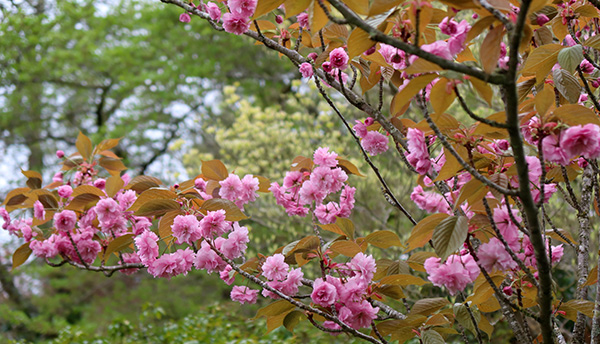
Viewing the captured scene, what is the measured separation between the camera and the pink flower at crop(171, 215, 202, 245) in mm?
1328

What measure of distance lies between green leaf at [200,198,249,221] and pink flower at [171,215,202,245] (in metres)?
0.07

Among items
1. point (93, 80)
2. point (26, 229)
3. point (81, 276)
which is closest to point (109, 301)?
point (81, 276)

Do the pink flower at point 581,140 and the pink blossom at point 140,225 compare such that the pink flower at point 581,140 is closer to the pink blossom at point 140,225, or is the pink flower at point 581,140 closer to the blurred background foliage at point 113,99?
the pink blossom at point 140,225

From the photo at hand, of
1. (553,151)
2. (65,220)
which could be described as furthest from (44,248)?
(553,151)

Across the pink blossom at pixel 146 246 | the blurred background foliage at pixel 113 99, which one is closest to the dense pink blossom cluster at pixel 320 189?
the pink blossom at pixel 146 246

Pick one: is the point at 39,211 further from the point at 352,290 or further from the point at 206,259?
the point at 352,290

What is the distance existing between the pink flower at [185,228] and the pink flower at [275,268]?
0.23 m

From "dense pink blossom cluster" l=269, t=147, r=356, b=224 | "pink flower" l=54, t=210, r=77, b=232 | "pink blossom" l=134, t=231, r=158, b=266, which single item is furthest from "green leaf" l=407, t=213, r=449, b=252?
"pink flower" l=54, t=210, r=77, b=232

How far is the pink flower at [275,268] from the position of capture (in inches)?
51.5

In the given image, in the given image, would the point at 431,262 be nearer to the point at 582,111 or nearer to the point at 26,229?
the point at 582,111

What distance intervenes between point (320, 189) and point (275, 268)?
295 mm

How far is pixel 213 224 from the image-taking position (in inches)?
54.9

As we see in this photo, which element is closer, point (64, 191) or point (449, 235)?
point (449, 235)

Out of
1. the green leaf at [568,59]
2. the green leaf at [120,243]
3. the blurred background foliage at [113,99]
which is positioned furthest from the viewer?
the blurred background foliage at [113,99]
